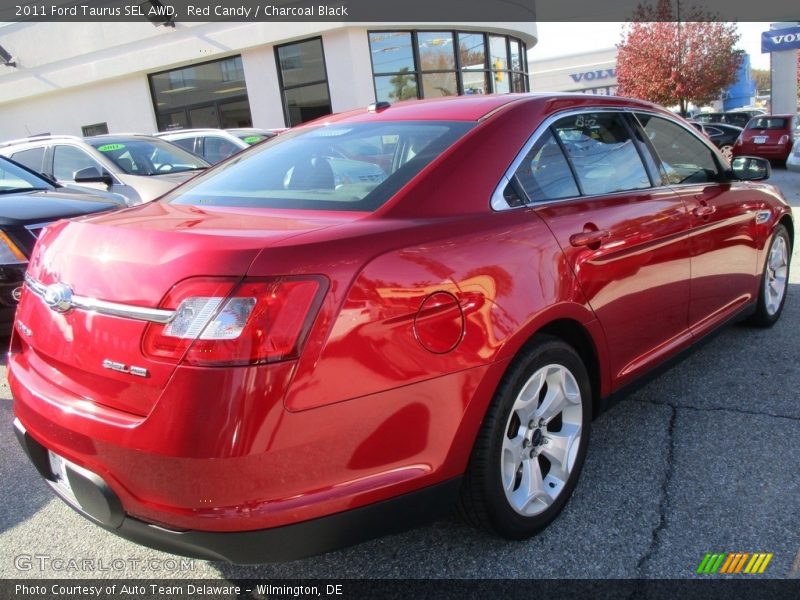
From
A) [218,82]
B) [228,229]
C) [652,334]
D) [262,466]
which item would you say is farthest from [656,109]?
[218,82]

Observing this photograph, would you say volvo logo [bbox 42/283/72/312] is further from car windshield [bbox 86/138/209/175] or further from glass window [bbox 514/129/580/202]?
car windshield [bbox 86/138/209/175]

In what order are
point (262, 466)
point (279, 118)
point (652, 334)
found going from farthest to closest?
point (279, 118)
point (652, 334)
point (262, 466)

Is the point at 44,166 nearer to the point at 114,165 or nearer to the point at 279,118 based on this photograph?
the point at 114,165

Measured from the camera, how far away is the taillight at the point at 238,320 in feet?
5.58

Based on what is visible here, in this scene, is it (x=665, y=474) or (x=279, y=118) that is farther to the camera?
(x=279, y=118)

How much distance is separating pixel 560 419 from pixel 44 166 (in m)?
7.93

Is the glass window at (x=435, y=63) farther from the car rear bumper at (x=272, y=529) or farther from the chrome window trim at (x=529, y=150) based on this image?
the car rear bumper at (x=272, y=529)

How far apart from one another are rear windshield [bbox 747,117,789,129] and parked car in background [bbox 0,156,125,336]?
56.9ft

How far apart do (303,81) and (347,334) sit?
668 inches

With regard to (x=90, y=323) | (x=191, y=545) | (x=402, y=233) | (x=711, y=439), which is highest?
(x=402, y=233)

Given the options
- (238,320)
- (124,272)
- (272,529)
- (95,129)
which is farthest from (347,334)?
(95,129)

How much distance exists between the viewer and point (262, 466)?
68.0 inches

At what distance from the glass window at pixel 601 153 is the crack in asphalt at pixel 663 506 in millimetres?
1198

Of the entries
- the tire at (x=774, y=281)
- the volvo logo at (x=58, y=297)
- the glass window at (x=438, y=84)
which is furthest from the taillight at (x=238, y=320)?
the glass window at (x=438, y=84)
